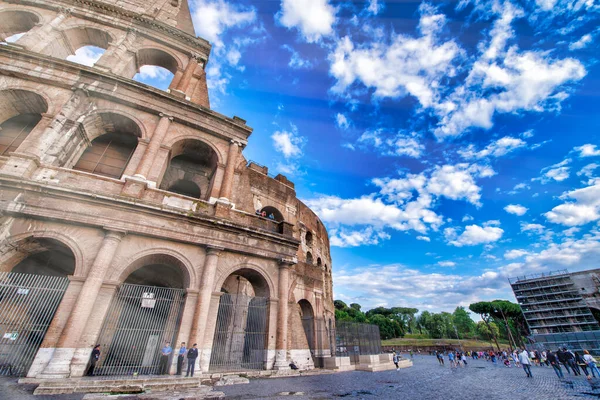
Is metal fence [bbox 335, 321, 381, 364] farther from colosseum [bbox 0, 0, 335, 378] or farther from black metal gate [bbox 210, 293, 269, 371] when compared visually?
black metal gate [bbox 210, 293, 269, 371]

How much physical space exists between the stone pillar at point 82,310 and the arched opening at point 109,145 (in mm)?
4031

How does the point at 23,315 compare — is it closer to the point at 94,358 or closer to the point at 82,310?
the point at 82,310

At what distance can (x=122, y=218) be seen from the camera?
8359mm

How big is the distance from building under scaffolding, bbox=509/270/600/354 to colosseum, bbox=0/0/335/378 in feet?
179

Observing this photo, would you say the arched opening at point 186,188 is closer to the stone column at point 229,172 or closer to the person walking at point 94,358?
the stone column at point 229,172

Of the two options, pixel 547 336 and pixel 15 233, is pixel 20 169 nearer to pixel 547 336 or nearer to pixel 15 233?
pixel 15 233

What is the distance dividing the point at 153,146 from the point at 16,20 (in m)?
11.0

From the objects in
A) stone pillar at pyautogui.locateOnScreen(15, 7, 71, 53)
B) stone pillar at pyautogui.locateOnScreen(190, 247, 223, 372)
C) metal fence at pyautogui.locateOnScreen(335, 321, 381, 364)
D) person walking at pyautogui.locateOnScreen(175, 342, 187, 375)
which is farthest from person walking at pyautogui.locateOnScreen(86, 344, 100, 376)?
stone pillar at pyautogui.locateOnScreen(15, 7, 71, 53)

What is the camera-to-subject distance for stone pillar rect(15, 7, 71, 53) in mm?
10836

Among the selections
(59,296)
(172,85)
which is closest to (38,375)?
(59,296)

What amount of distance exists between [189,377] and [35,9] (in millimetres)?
18410

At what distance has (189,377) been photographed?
704 centimetres

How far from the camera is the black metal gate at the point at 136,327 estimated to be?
7.90m

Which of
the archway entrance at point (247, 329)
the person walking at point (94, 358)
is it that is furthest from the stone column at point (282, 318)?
the person walking at point (94, 358)
